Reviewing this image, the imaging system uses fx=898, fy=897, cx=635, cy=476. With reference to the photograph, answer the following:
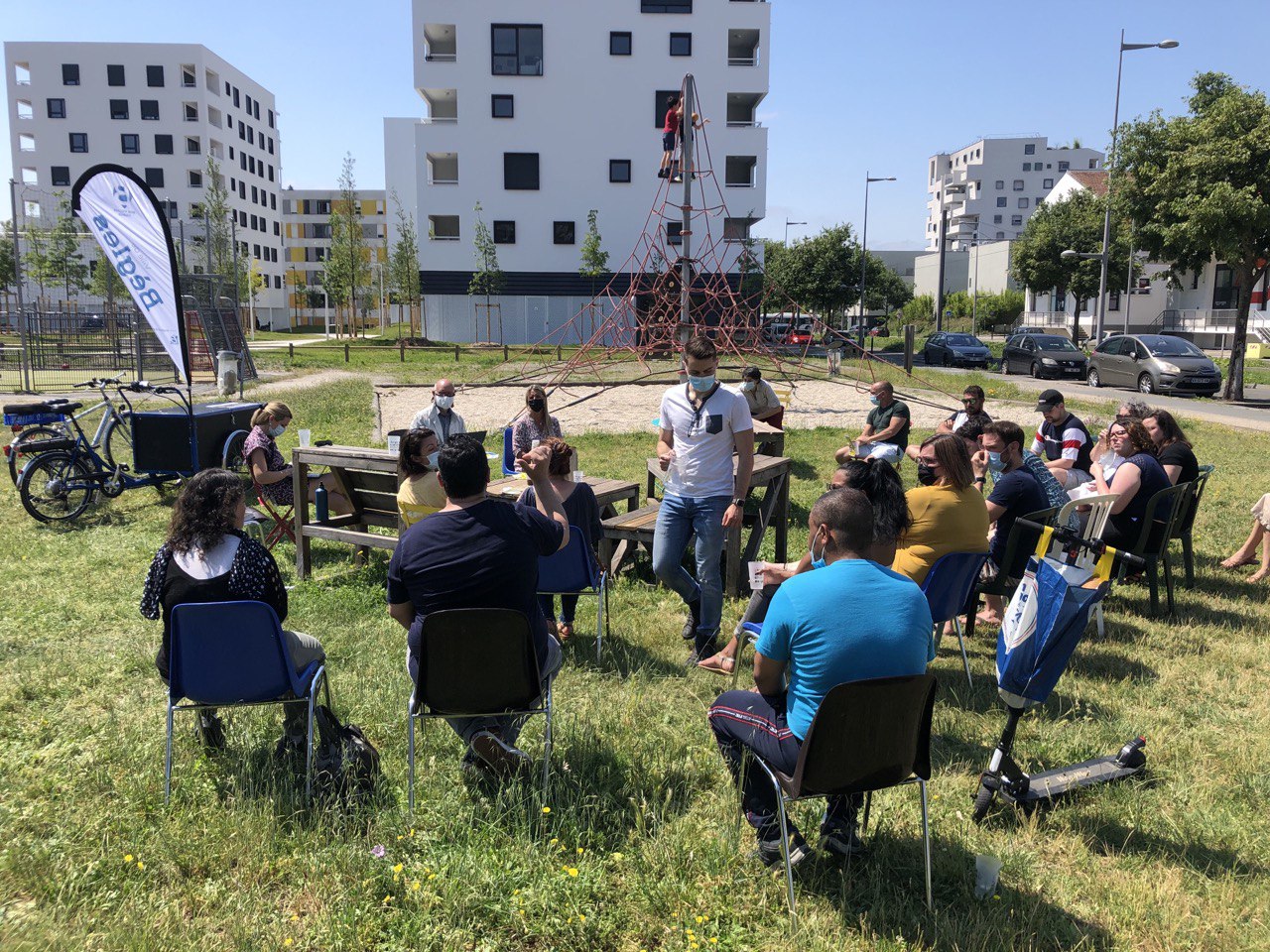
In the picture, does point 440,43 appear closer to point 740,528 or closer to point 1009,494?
point 740,528

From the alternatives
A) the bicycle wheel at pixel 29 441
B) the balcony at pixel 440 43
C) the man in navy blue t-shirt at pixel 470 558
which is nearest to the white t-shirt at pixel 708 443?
the man in navy blue t-shirt at pixel 470 558

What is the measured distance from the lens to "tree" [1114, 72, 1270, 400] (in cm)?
1836

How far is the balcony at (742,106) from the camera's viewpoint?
137 feet

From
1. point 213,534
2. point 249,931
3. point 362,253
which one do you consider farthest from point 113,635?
point 362,253

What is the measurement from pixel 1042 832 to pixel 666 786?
4.99 feet

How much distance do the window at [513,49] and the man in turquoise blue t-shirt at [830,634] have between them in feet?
140

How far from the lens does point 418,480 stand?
536cm

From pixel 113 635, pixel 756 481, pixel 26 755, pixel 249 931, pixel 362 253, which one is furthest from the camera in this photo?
pixel 362 253

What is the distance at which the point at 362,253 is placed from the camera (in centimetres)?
4919

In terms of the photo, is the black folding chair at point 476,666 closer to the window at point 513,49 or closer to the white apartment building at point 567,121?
the white apartment building at point 567,121

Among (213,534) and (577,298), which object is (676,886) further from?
(577,298)

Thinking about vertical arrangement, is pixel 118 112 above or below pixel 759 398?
above

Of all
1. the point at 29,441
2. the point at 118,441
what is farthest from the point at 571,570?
the point at 118,441

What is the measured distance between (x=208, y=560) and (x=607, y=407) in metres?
14.6
